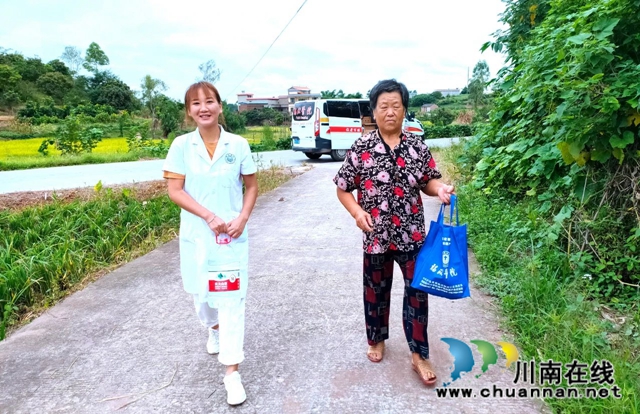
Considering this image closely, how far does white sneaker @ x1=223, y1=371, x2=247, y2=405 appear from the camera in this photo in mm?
2088

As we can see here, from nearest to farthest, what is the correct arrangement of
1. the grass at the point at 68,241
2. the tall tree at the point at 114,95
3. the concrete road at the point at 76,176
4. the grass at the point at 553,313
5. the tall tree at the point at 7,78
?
the grass at the point at 553,313, the grass at the point at 68,241, the concrete road at the point at 76,176, the tall tree at the point at 7,78, the tall tree at the point at 114,95

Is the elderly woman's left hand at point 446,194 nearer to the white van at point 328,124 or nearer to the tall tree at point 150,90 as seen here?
the white van at point 328,124

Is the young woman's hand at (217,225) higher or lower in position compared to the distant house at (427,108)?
lower

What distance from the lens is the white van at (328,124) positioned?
13.2m

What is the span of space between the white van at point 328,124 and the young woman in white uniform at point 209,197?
36.5 feet

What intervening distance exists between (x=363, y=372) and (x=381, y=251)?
700 mm

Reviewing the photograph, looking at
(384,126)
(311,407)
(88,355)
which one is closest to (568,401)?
(311,407)

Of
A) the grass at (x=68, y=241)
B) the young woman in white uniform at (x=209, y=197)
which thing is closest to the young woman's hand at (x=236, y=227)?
the young woman in white uniform at (x=209, y=197)

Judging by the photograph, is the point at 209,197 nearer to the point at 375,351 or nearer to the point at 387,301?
the point at 387,301

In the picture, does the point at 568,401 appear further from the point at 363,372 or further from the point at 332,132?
the point at 332,132

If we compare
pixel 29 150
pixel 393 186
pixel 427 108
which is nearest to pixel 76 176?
pixel 29 150

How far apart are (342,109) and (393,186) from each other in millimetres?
11649

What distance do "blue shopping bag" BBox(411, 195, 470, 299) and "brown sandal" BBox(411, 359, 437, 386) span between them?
45cm

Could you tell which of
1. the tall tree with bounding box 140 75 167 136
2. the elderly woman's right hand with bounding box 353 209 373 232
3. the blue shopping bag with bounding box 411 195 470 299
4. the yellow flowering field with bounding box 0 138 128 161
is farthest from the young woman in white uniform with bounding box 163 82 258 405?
the tall tree with bounding box 140 75 167 136
